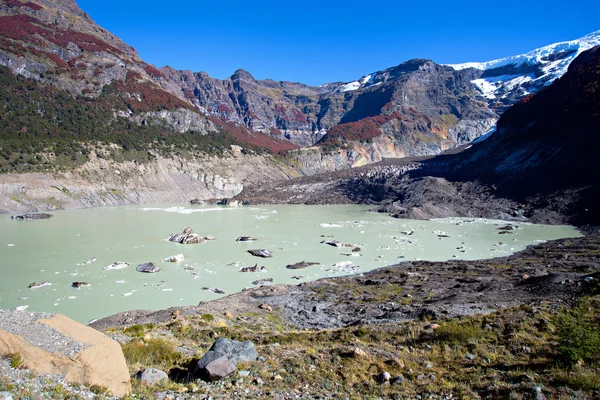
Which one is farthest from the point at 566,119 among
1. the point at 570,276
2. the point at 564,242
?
the point at 570,276

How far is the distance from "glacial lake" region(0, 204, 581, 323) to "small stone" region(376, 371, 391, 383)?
39.4ft

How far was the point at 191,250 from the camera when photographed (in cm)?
2820

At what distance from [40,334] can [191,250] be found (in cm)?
2327

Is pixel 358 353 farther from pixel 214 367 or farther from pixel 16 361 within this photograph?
pixel 16 361

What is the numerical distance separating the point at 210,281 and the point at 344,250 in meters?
12.1

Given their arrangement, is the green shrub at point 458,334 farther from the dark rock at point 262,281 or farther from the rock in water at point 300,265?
the rock in water at point 300,265

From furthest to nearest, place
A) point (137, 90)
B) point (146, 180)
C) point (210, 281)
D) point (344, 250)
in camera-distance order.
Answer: point (137, 90) → point (146, 180) → point (344, 250) → point (210, 281)

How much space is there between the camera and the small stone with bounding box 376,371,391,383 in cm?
695

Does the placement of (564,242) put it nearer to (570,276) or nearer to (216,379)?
(570,276)

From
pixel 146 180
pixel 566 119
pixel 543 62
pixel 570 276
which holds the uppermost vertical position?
pixel 543 62

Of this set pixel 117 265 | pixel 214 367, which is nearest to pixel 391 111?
pixel 117 265

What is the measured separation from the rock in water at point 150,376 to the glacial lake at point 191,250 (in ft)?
31.3

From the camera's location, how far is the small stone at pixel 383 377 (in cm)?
695

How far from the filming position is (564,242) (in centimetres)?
2989
